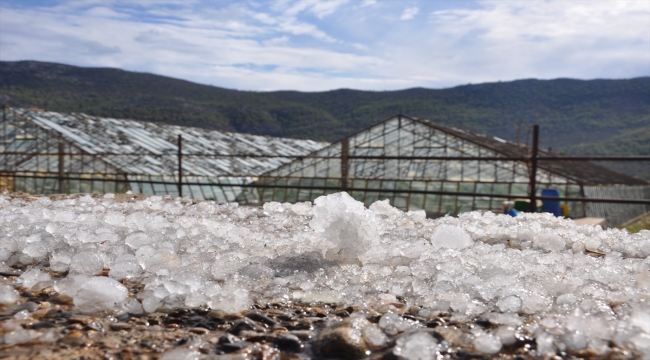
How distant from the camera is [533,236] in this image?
1980 mm

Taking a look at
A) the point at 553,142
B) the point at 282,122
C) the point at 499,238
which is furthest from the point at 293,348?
the point at 553,142

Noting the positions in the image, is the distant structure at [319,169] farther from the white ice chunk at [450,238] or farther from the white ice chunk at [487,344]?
the white ice chunk at [487,344]

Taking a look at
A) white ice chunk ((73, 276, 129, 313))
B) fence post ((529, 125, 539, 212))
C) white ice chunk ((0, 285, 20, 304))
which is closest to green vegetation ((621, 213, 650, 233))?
fence post ((529, 125, 539, 212))

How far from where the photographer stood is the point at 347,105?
5794 centimetres

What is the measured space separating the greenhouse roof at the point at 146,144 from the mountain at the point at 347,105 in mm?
25238

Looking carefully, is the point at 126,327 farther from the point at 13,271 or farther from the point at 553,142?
the point at 553,142

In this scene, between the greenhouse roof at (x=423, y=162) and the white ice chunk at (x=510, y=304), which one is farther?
the greenhouse roof at (x=423, y=162)

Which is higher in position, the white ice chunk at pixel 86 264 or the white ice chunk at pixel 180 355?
the white ice chunk at pixel 86 264

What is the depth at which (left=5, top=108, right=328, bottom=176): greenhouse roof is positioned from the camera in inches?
615

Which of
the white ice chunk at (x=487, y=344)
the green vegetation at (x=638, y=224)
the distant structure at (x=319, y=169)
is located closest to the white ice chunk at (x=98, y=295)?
the white ice chunk at (x=487, y=344)

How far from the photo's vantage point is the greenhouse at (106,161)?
1455 centimetres

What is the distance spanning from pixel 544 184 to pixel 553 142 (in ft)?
149

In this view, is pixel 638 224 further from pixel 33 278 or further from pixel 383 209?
pixel 33 278

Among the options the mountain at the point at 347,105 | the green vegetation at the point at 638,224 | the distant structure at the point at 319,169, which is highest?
the mountain at the point at 347,105
